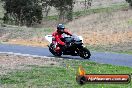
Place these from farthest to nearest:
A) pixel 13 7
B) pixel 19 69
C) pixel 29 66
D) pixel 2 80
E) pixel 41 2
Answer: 1. pixel 41 2
2. pixel 13 7
3. pixel 29 66
4. pixel 19 69
5. pixel 2 80

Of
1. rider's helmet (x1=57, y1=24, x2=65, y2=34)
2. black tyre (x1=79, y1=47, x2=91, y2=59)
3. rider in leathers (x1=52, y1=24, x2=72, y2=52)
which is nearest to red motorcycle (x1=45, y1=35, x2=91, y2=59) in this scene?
black tyre (x1=79, y1=47, x2=91, y2=59)

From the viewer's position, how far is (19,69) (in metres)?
15.1

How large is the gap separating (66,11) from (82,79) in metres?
65.3

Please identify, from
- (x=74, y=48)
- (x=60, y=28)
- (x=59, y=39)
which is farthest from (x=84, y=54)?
(x=60, y=28)

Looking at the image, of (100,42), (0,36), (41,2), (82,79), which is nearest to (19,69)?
(82,79)

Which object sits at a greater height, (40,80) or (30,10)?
(40,80)

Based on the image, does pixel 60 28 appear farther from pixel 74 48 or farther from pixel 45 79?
pixel 45 79

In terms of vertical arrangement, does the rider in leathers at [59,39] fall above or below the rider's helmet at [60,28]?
below

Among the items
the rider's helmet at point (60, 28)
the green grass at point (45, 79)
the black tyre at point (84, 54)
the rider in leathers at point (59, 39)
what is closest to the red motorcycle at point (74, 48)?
the black tyre at point (84, 54)

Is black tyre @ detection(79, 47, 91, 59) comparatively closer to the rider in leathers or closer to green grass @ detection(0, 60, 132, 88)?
the rider in leathers

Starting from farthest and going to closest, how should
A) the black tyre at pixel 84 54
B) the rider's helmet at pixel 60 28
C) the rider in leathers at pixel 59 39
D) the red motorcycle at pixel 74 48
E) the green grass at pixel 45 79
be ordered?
1. the rider in leathers at pixel 59 39
2. the rider's helmet at pixel 60 28
3. the red motorcycle at pixel 74 48
4. the black tyre at pixel 84 54
5. the green grass at pixel 45 79

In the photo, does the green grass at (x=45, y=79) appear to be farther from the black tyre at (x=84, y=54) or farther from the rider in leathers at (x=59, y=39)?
the rider in leathers at (x=59, y=39)

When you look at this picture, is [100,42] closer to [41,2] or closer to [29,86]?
[29,86]

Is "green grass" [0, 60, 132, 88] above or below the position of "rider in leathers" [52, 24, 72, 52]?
above
